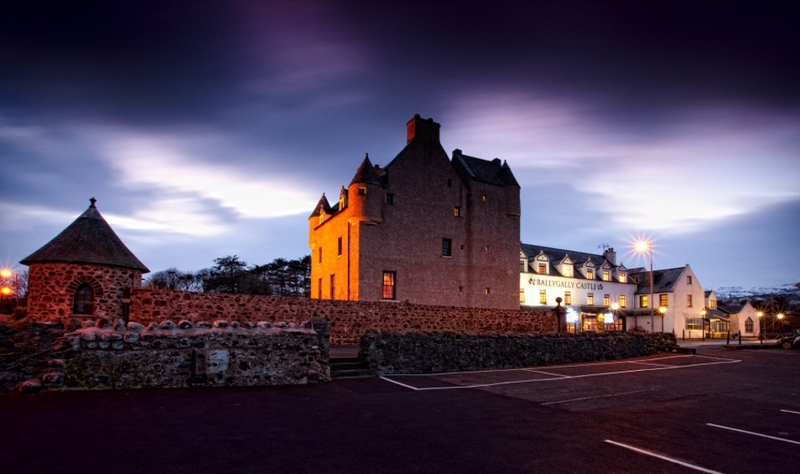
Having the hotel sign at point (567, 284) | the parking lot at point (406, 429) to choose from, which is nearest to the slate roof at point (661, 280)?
the hotel sign at point (567, 284)

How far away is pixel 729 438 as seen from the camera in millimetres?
7605

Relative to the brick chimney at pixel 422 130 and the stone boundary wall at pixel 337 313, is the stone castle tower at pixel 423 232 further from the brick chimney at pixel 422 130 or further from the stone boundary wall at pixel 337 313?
the stone boundary wall at pixel 337 313

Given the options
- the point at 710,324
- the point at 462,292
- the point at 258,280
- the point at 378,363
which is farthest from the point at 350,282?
the point at 710,324

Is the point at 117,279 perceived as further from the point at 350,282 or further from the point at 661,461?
the point at 661,461

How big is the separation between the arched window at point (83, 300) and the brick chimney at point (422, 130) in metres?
21.5

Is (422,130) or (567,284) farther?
(567,284)

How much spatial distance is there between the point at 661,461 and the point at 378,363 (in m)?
9.47

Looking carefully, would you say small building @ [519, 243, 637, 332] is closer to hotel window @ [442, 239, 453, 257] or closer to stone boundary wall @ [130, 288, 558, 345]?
hotel window @ [442, 239, 453, 257]

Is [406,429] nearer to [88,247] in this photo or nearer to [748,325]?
[88,247]

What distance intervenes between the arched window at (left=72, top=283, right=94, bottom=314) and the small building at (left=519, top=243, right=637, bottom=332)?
3670 centimetres

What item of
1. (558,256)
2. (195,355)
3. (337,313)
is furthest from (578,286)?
(195,355)

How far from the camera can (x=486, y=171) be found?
38562 mm

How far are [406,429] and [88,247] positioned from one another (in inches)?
720

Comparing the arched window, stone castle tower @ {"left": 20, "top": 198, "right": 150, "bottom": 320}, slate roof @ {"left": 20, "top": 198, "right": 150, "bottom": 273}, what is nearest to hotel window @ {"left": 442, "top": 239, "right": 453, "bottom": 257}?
slate roof @ {"left": 20, "top": 198, "right": 150, "bottom": 273}
